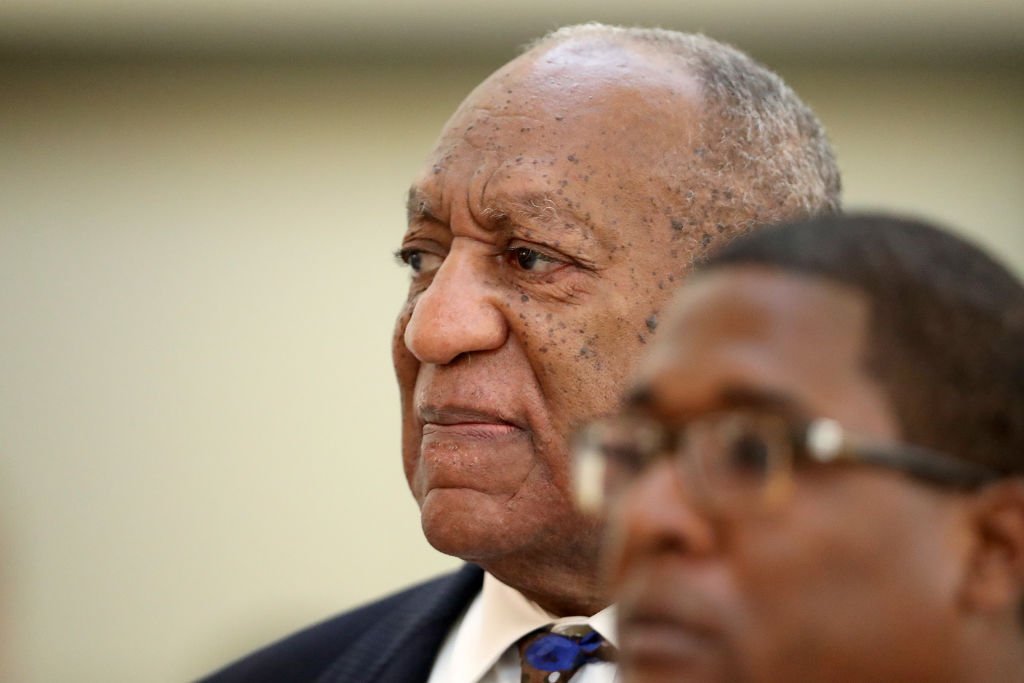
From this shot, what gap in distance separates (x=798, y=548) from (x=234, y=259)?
→ 16.3 ft

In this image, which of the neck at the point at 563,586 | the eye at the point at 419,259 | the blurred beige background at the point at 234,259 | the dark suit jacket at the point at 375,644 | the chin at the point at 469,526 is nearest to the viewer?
the chin at the point at 469,526

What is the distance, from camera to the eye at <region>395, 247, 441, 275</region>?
2547 millimetres

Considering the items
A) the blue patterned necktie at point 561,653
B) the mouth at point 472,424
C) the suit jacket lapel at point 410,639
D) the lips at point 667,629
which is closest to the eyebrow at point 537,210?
the mouth at point 472,424

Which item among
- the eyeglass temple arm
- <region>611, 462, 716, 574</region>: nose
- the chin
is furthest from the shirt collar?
the eyeglass temple arm

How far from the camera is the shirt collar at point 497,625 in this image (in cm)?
245

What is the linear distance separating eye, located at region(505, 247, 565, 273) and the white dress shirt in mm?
577

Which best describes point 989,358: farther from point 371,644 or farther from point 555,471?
point 371,644

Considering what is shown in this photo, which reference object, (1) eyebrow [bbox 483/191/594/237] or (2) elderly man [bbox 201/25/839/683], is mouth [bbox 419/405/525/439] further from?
(1) eyebrow [bbox 483/191/594/237]

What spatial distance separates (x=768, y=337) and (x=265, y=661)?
1.86 metres

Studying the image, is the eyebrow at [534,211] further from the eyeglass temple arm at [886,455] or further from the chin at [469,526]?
the eyeglass temple arm at [886,455]

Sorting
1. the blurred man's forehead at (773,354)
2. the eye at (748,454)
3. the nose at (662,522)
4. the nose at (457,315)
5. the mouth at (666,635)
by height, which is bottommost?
the mouth at (666,635)

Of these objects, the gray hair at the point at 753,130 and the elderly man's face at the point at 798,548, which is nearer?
the elderly man's face at the point at 798,548

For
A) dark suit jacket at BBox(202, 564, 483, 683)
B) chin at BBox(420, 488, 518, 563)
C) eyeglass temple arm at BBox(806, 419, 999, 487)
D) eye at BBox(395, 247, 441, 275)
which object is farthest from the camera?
dark suit jacket at BBox(202, 564, 483, 683)

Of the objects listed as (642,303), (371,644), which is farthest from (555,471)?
(371,644)
